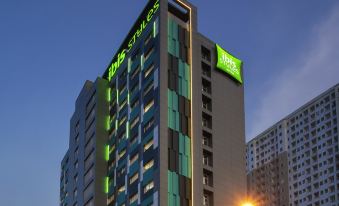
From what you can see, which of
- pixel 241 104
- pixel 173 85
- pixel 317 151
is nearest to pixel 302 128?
pixel 317 151

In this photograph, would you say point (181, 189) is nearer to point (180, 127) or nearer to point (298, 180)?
point (180, 127)

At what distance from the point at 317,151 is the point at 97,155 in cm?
9466

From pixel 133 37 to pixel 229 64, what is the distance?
1593 centimetres

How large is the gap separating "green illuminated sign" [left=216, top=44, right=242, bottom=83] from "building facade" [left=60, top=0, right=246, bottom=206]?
0.17 m

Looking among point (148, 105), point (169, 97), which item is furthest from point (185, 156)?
point (148, 105)

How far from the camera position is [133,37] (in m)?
105

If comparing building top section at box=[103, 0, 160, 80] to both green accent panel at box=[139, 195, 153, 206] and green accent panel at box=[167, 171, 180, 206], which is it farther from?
green accent panel at box=[139, 195, 153, 206]

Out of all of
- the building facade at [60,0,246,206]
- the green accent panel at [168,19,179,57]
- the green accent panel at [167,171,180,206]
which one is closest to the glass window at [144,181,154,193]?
the building facade at [60,0,246,206]

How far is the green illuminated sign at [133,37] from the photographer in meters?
99.0

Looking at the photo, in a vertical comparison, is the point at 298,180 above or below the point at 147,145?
above

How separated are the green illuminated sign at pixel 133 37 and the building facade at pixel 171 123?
17 cm

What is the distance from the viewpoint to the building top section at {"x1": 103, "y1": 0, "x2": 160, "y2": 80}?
99.1 meters

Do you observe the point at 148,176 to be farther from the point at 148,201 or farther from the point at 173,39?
the point at 173,39

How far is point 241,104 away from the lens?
332 ft
